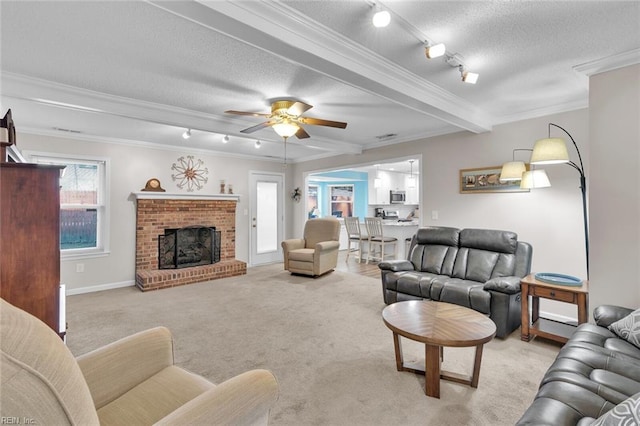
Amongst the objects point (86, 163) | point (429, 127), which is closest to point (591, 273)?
point (429, 127)

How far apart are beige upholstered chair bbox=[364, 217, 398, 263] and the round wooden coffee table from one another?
4364 mm

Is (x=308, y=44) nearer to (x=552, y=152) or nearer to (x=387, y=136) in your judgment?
(x=552, y=152)

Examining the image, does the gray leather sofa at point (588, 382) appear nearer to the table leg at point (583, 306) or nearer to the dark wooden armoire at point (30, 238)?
the table leg at point (583, 306)

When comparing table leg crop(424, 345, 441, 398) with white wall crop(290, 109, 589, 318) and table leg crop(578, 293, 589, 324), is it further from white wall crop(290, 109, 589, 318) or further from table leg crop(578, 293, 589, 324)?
white wall crop(290, 109, 589, 318)

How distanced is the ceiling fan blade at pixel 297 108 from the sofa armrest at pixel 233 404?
7.66ft

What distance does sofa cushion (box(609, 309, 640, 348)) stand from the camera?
69.0 inches

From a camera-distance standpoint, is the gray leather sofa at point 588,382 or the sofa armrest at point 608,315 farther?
the sofa armrest at point 608,315

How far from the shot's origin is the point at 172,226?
532 centimetres

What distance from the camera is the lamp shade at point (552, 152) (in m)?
2.57

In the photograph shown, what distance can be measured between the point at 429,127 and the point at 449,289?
2378 millimetres

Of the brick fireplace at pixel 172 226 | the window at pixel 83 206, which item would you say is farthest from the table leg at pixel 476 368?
the window at pixel 83 206

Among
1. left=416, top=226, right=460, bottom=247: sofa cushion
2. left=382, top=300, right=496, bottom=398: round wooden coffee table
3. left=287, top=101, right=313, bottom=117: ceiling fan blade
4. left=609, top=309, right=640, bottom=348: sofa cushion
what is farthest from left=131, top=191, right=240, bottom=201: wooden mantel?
left=609, top=309, right=640, bottom=348: sofa cushion

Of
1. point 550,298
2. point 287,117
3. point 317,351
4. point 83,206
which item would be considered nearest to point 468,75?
point 287,117

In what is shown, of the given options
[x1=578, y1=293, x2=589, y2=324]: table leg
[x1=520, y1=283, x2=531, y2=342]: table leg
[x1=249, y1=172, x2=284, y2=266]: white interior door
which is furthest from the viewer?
[x1=249, y1=172, x2=284, y2=266]: white interior door
